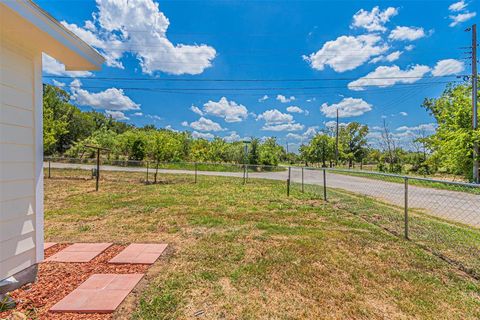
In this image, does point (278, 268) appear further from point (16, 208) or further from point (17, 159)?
point (17, 159)

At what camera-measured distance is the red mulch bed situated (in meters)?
1.98

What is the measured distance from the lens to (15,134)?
2242mm

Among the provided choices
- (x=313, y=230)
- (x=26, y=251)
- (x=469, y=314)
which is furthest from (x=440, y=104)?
(x=26, y=251)

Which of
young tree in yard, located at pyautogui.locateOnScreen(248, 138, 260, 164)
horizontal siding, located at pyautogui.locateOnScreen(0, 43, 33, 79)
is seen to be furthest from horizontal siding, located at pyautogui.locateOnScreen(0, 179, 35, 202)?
young tree in yard, located at pyautogui.locateOnScreen(248, 138, 260, 164)

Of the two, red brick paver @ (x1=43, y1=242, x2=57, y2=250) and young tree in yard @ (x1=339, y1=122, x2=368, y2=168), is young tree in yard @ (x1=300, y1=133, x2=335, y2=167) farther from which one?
red brick paver @ (x1=43, y1=242, x2=57, y2=250)

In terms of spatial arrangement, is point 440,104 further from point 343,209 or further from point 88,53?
point 88,53

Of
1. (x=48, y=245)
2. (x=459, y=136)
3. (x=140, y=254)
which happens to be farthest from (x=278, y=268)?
(x=459, y=136)

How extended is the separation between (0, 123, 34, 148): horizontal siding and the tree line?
9.87m

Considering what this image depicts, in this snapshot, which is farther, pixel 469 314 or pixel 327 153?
pixel 327 153

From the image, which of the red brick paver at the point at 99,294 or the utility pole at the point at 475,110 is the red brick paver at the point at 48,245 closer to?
the red brick paver at the point at 99,294

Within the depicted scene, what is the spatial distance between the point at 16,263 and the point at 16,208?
0.55m

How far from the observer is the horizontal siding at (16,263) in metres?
2.13

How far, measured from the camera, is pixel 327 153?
1177 inches

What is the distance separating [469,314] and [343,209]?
432 centimetres
